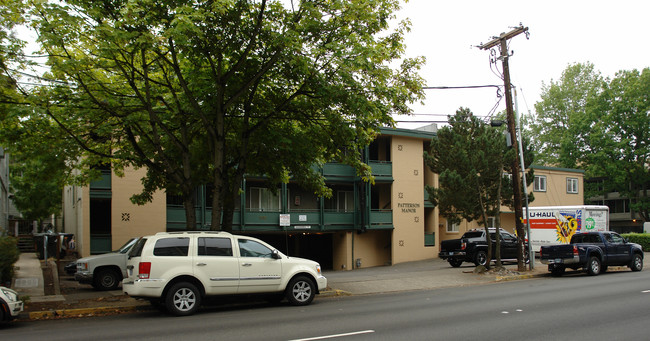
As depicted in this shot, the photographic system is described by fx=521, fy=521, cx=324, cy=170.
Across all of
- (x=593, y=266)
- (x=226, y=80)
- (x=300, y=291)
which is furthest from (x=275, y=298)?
(x=593, y=266)

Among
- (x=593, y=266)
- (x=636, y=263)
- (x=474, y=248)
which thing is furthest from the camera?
(x=474, y=248)

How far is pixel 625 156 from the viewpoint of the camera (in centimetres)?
4984

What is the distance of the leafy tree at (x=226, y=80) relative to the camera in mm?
12055

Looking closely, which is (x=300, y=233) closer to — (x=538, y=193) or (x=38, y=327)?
(x=538, y=193)

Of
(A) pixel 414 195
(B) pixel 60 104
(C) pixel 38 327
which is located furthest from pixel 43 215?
(C) pixel 38 327

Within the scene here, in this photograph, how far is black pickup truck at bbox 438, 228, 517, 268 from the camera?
79.4 feet

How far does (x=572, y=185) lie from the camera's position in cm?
4228

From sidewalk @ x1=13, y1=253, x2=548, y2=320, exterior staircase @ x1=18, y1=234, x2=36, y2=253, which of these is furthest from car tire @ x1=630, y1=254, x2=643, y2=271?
exterior staircase @ x1=18, y1=234, x2=36, y2=253

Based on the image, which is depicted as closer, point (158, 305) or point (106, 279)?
point (158, 305)

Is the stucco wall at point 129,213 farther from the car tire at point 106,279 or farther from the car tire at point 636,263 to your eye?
the car tire at point 636,263

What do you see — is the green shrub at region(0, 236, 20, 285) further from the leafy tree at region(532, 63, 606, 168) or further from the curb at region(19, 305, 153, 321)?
the leafy tree at region(532, 63, 606, 168)

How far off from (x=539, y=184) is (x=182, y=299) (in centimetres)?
3431

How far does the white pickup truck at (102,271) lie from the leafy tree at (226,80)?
3566 millimetres

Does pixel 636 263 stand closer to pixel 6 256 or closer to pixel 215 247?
pixel 215 247
